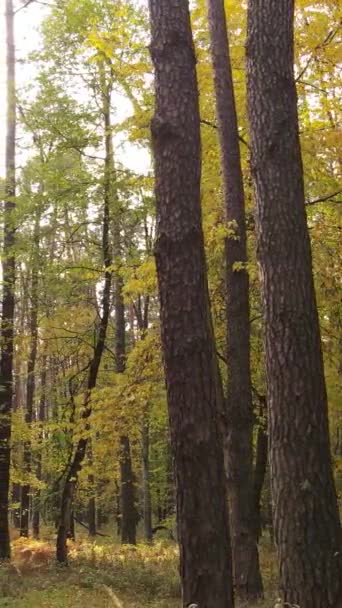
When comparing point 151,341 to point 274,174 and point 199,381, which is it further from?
point 199,381

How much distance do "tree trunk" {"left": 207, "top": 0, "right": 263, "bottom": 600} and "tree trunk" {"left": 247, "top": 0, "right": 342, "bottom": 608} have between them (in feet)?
9.84

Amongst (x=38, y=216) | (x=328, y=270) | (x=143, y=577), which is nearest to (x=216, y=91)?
(x=328, y=270)

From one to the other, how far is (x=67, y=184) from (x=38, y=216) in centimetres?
102

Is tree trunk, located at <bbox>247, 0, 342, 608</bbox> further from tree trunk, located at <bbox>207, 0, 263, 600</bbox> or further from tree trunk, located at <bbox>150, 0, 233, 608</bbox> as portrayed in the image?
tree trunk, located at <bbox>207, 0, 263, 600</bbox>

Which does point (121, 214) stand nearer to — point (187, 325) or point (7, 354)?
point (7, 354)

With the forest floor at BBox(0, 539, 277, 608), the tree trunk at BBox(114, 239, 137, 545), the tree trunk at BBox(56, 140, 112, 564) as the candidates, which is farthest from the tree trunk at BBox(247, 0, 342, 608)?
the tree trunk at BBox(114, 239, 137, 545)

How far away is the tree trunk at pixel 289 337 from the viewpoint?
15.0ft

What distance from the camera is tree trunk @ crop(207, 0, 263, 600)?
831cm

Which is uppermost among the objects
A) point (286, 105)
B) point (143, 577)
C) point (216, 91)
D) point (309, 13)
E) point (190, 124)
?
point (309, 13)

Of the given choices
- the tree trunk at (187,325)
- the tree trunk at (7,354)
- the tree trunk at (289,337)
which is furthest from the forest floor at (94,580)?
the tree trunk at (187,325)

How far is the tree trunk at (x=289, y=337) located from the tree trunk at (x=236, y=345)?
9.84ft

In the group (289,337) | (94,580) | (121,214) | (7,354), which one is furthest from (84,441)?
(289,337)

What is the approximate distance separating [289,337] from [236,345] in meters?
3.89

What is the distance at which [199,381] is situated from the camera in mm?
4020
